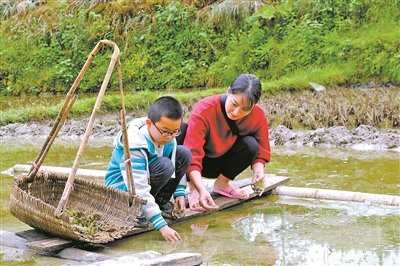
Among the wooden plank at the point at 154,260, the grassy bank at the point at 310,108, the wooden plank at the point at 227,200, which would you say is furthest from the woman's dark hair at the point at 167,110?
the grassy bank at the point at 310,108

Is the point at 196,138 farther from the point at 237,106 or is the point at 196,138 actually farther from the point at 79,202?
the point at 79,202

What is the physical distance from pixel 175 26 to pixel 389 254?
1013 centimetres

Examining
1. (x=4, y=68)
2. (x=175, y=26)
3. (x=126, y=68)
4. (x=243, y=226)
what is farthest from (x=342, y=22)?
(x=243, y=226)

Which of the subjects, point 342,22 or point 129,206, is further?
point 342,22

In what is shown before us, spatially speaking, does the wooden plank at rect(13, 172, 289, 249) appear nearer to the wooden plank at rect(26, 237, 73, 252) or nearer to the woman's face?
the wooden plank at rect(26, 237, 73, 252)

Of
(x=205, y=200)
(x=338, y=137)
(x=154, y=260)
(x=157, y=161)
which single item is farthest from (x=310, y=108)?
(x=154, y=260)

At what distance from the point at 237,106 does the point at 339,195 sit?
1039mm

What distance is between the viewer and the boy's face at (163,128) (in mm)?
3355

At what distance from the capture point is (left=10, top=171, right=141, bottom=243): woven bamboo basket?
10.5ft

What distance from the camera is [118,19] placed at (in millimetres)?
13359

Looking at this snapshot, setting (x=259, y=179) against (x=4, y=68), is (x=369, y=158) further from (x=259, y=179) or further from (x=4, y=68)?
(x=4, y=68)

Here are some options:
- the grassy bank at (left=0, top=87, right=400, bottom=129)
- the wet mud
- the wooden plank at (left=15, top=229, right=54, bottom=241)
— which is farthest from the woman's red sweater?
the grassy bank at (left=0, top=87, right=400, bottom=129)

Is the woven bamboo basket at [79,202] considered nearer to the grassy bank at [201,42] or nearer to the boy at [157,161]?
the boy at [157,161]

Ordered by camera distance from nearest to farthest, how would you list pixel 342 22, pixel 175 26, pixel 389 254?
pixel 389 254 < pixel 342 22 < pixel 175 26
